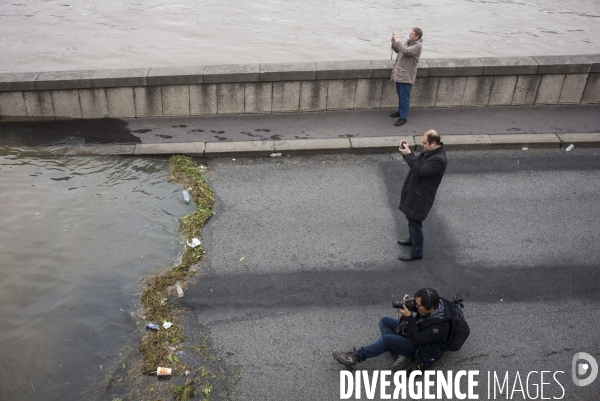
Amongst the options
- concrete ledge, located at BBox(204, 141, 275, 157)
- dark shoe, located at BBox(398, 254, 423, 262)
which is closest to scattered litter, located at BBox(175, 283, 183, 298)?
dark shoe, located at BBox(398, 254, 423, 262)

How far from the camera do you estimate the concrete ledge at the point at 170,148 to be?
348 inches

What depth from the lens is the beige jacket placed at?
8898 mm

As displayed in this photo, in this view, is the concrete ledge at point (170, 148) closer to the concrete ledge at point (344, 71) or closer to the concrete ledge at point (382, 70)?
the concrete ledge at point (344, 71)

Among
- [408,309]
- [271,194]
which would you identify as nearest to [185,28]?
[271,194]

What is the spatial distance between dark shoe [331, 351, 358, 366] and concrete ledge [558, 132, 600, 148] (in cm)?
599

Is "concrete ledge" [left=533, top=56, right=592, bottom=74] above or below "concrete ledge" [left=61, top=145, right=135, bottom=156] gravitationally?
above

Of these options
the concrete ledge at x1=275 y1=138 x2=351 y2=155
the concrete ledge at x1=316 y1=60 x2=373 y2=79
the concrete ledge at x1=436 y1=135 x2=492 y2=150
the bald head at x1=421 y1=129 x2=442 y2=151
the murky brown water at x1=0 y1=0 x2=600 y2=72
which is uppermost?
the bald head at x1=421 y1=129 x2=442 y2=151

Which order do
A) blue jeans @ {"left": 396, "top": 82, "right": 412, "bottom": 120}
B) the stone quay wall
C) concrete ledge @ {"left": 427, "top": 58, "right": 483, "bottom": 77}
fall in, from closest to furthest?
blue jeans @ {"left": 396, "top": 82, "right": 412, "bottom": 120}
the stone quay wall
concrete ledge @ {"left": 427, "top": 58, "right": 483, "bottom": 77}

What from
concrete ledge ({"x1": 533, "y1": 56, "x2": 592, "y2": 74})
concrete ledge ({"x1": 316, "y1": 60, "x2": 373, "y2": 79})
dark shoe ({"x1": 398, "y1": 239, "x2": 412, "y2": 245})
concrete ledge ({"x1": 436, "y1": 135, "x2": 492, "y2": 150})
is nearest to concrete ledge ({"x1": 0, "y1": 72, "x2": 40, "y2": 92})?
concrete ledge ({"x1": 316, "y1": 60, "x2": 373, "y2": 79})

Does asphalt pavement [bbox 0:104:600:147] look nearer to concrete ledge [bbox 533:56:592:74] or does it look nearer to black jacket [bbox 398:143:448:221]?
concrete ledge [bbox 533:56:592:74]

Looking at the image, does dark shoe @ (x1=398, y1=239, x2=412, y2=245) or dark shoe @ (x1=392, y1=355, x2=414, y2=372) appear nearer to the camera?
dark shoe @ (x1=392, y1=355, x2=414, y2=372)

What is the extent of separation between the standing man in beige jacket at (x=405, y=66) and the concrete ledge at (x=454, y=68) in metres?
0.42

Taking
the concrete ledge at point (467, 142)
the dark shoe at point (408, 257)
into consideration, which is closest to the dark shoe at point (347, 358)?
the dark shoe at point (408, 257)

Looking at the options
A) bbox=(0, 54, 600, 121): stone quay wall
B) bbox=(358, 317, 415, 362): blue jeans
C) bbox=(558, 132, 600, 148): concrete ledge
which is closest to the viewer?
bbox=(358, 317, 415, 362): blue jeans
